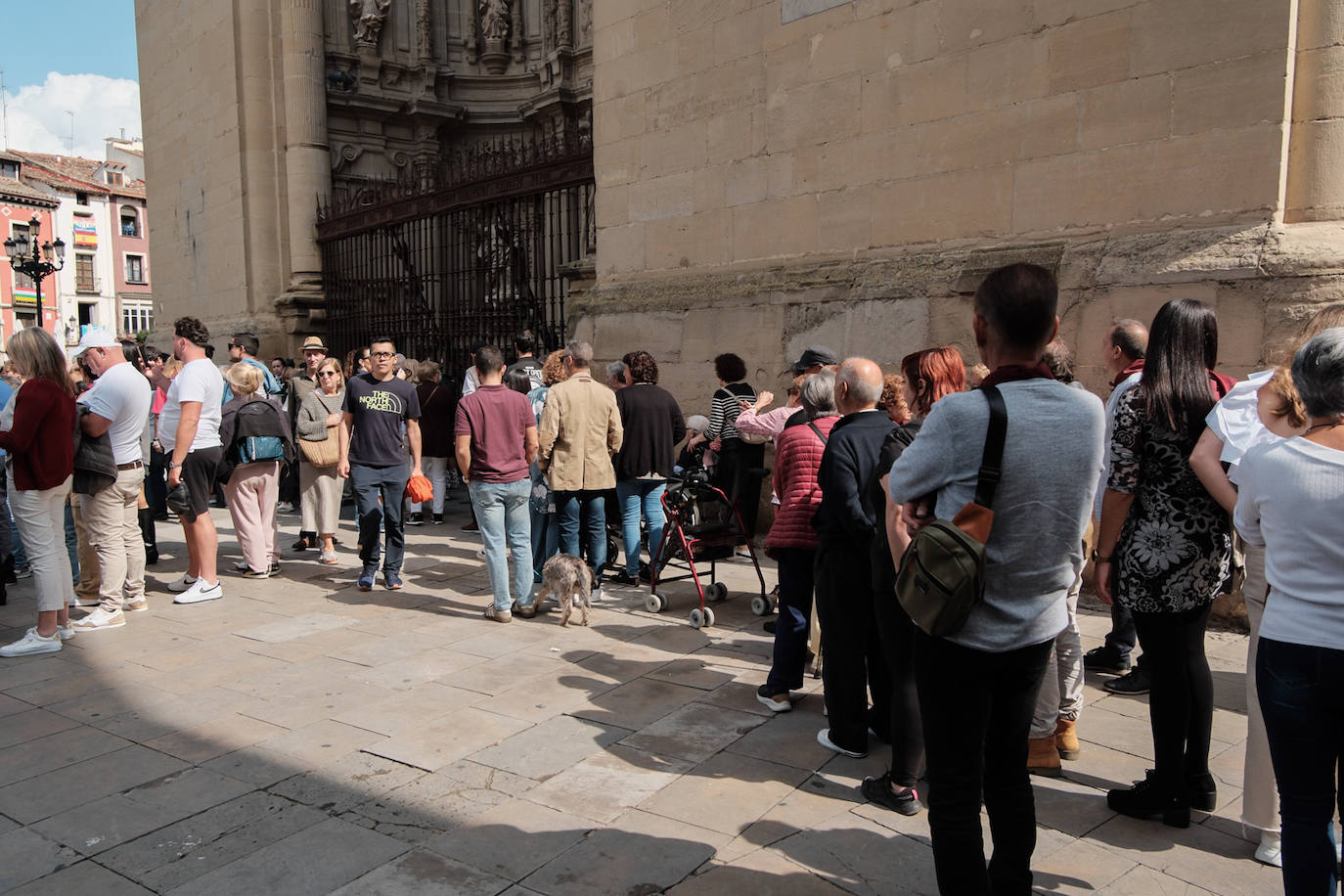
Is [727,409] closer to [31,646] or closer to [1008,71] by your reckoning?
[1008,71]

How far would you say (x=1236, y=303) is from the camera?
513cm

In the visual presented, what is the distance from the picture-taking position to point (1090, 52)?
18.7 ft

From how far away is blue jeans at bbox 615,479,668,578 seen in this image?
6712 millimetres

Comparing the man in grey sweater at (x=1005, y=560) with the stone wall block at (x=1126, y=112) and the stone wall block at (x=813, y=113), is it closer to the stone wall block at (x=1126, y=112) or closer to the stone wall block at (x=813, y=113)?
the stone wall block at (x=1126, y=112)

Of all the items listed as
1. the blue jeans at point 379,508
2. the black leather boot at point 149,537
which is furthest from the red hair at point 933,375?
the black leather boot at point 149,537

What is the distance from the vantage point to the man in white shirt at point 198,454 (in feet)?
20.9

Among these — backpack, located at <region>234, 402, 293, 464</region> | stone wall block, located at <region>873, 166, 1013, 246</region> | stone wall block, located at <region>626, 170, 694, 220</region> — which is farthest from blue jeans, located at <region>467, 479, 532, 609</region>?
stone wall block, located at <region>626, 170, 694, 220</region>

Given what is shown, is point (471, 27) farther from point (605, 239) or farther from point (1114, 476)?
point (1114, 476)

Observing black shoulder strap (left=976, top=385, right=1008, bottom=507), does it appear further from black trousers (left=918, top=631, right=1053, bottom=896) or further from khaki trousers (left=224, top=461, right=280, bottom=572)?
khaki trousers (left=224, top=461, right=280, bottom=572)

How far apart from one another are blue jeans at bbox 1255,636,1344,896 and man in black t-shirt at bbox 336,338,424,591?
5.45 metres

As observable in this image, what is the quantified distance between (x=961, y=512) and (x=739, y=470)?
15.7ft

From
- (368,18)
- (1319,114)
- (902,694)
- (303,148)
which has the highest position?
(368,18)

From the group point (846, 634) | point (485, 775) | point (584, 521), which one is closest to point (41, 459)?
point (584, 521)

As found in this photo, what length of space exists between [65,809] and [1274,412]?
4.27 meters
